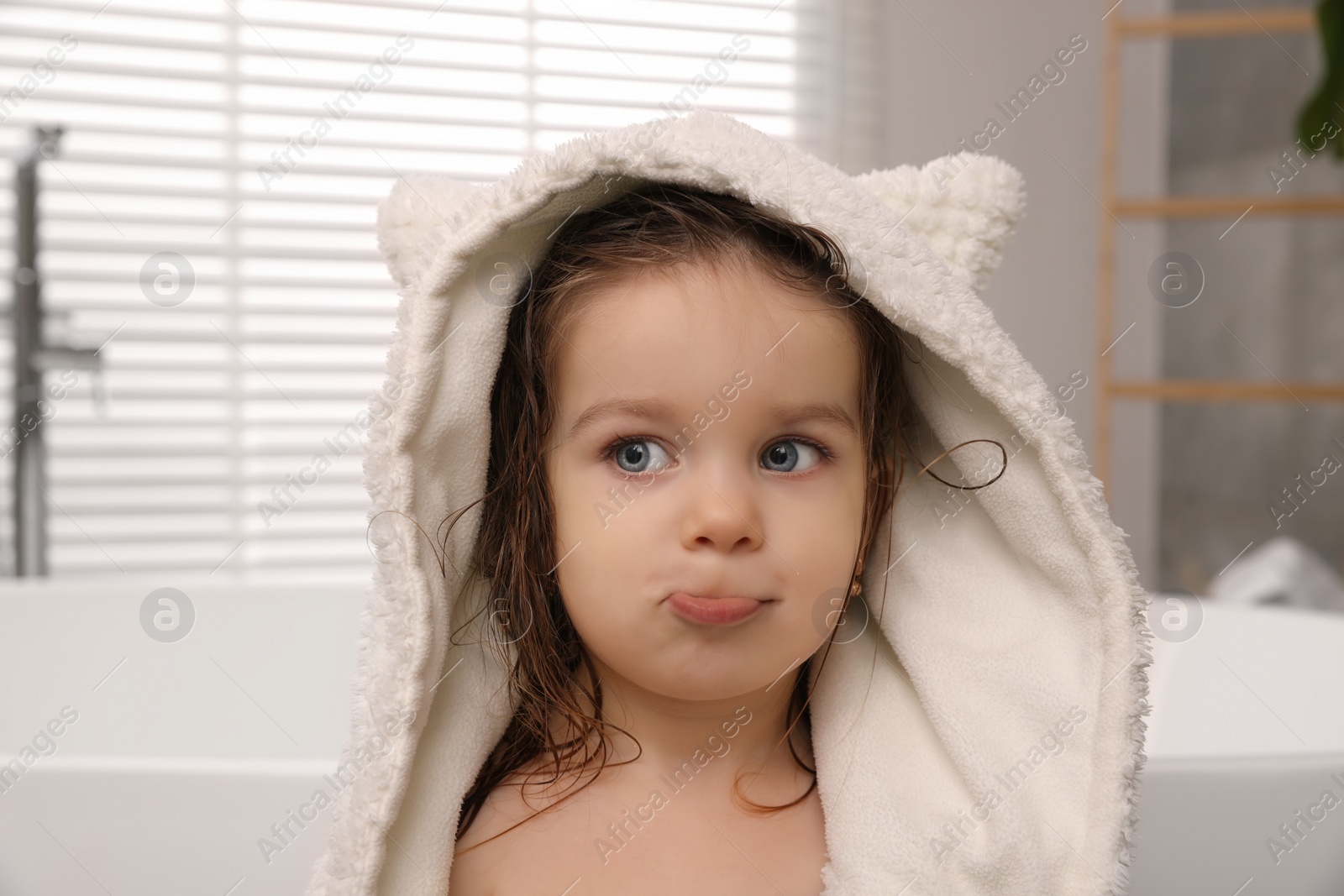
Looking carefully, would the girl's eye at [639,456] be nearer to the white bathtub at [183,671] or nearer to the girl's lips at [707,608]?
the girl's lips at [707,608]

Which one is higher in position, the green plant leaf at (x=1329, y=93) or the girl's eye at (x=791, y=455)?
the green plant leaf at (x=1329, y=93)

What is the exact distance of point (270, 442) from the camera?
1824mm

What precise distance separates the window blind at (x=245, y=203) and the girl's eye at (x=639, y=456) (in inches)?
48.9

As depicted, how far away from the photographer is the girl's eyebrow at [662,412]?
60 centimetres

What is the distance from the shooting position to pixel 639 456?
62cm

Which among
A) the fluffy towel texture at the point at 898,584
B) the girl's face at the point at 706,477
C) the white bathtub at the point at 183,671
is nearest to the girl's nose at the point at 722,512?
the girl's face at the point at 706,477

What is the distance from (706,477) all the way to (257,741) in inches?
36.4

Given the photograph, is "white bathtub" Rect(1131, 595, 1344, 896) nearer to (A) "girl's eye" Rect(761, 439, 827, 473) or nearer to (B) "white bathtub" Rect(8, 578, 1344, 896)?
(B) "white bathtub" Rect(8, 578, 1344, 896)

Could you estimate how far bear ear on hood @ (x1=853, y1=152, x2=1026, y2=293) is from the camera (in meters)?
0.68

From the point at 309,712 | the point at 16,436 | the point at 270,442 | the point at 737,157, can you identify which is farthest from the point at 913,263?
the point at 270,442

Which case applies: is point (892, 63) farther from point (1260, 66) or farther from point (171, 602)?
point (171, 602)

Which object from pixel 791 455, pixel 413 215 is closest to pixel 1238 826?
pixel 791 455

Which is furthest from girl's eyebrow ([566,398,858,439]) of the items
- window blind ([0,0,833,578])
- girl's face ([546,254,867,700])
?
window blind ([0,0,833,578])

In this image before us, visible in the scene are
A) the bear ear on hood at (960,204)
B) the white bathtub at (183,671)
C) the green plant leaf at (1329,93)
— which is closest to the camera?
the bear ear on hood at (960,204)
